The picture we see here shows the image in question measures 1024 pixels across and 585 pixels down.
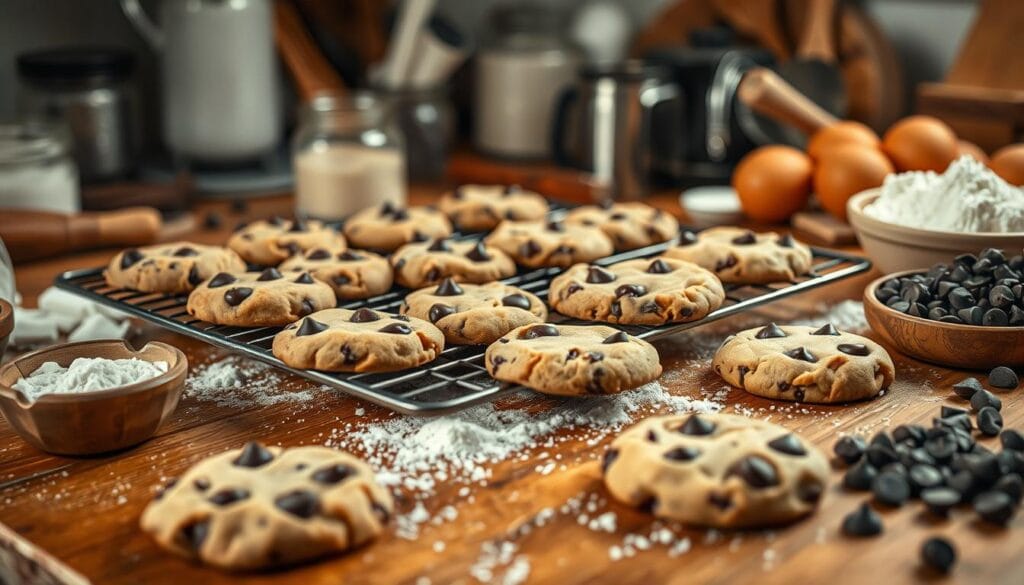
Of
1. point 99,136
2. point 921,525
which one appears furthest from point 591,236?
point 99,136

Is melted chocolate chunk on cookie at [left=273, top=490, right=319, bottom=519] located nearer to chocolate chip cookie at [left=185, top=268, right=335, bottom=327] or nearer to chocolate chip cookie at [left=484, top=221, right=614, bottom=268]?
chocolate chip cookie at [left=185, top=268, right=335, bottom=327]

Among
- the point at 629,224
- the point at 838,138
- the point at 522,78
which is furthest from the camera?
the point at 522,78

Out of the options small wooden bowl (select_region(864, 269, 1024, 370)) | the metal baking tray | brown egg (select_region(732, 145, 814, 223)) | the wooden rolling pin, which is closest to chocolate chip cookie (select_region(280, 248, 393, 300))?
the metal baking tray

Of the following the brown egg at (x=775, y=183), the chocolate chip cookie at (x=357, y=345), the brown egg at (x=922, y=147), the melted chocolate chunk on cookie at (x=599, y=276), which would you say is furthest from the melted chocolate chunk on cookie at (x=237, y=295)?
the brown egg at (x=922, y=147)

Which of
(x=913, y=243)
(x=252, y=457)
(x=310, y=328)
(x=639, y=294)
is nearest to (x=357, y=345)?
(x=310, y=328)

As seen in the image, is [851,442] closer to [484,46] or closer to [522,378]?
[522,378]

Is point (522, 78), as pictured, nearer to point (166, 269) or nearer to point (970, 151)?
point (970, 151)
